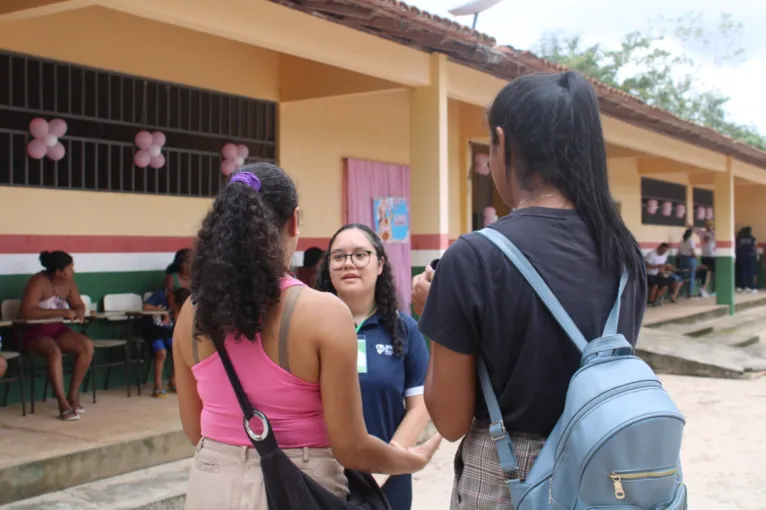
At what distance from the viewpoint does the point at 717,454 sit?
662cm

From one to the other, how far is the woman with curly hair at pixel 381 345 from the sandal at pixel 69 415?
12.1 feet

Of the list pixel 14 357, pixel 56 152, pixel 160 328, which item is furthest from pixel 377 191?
pixel 14 357

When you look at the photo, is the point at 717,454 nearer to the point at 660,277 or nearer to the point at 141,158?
the point at 141,158

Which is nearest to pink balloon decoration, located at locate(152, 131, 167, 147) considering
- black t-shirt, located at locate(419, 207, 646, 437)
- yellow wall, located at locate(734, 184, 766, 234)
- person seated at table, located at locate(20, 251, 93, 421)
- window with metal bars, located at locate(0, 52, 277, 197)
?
window with metal bars, located at locate(0, 52, 277, 197)

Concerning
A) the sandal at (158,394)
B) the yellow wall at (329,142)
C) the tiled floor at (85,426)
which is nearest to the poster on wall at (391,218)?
the yellow wall at (329,142)

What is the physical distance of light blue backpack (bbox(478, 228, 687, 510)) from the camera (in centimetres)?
147

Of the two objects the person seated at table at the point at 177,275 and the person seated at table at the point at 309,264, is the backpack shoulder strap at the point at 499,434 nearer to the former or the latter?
the person seated at table at the point at 177,275

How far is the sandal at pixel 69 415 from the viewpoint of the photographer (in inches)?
240

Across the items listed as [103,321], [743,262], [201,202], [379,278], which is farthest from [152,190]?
[743,262]

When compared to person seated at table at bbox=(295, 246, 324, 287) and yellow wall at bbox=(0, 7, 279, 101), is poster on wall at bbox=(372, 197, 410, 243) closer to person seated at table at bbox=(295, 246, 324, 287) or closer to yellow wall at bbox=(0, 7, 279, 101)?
person seated at table at bbox=(295, 246, 324, 287)

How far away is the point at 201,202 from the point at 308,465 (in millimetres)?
6727

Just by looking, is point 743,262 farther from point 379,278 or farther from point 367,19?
point 379,278

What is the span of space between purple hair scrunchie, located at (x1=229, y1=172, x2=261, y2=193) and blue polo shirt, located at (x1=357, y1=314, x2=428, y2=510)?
1.03 m

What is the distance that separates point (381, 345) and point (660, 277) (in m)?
15.1
